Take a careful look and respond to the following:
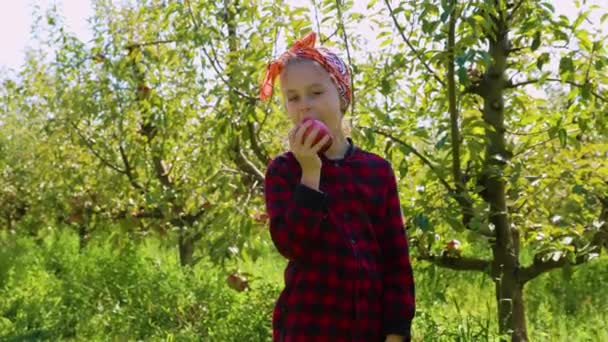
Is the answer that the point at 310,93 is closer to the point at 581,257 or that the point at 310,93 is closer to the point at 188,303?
the point at 581,257

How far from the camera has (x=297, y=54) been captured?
162 cm

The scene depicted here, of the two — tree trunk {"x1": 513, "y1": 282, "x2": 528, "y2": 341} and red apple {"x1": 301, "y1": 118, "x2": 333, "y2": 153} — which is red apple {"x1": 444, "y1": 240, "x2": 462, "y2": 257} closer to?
tree trunk {"x1": 513, "y1": 282, "x2": 528, "y2": 341}

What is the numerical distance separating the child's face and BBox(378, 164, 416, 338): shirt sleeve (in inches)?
8.0

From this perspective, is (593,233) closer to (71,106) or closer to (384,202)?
(384,202)

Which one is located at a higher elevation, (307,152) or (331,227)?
(307,152)

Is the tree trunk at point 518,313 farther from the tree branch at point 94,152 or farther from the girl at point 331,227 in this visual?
the tree branch at point 94,152

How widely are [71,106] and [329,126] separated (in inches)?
149

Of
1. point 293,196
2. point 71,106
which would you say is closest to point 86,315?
point 71,106

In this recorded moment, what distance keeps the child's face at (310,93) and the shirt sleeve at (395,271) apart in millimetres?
202

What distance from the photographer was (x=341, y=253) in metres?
1.54

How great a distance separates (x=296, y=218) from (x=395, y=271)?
0.30m

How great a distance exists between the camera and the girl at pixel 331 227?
4.88 feet

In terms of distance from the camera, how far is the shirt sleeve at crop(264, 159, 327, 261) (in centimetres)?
146

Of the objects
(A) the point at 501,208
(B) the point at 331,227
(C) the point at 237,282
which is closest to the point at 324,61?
(B) the point at 331,227
